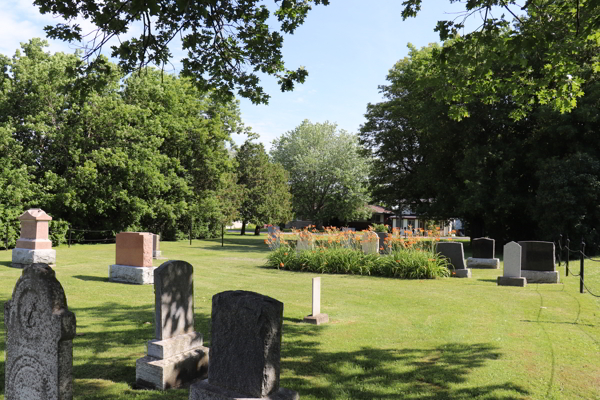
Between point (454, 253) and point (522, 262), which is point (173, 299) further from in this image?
point (522, 262)

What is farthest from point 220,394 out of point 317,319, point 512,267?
point 512,267

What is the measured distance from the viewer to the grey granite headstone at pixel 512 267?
42.2ft

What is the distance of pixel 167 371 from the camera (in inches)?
200

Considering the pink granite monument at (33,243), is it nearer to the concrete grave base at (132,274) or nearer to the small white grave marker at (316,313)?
the concrete grave base at (132,274)

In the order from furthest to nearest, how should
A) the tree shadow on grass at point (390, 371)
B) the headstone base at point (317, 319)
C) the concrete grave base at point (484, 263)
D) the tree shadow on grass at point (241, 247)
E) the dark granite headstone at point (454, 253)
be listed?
the tree shadow on grass at point (241, 247) < the concrete grave base at point (484, 263) < the dark granite headstone at point (454, 253) < the headstone base at point (317, 319) < the tree shadow on grass at point (390, 371)

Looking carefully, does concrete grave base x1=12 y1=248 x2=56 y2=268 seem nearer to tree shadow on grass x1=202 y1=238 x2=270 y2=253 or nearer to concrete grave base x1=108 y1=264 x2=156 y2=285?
concrete grave base x1=108 y1=264 x2=156 y2=285

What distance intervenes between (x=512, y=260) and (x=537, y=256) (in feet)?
4.24

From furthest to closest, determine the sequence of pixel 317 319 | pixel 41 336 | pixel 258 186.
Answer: pixel 258 186
pixel 317 319
pixel 41 336

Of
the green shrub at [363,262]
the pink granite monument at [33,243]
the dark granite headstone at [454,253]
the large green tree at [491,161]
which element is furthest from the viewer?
the large green tree at [491,161]

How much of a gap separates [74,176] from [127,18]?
69.4ft

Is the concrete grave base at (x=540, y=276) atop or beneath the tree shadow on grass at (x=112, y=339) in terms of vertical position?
atop

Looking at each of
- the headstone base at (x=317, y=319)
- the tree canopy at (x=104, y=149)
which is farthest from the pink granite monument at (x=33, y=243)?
the headstone base at (x=317, y=319)

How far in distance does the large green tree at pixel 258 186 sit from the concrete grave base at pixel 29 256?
26.7 m

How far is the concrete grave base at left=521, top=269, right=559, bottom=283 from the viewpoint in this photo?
1338cm
